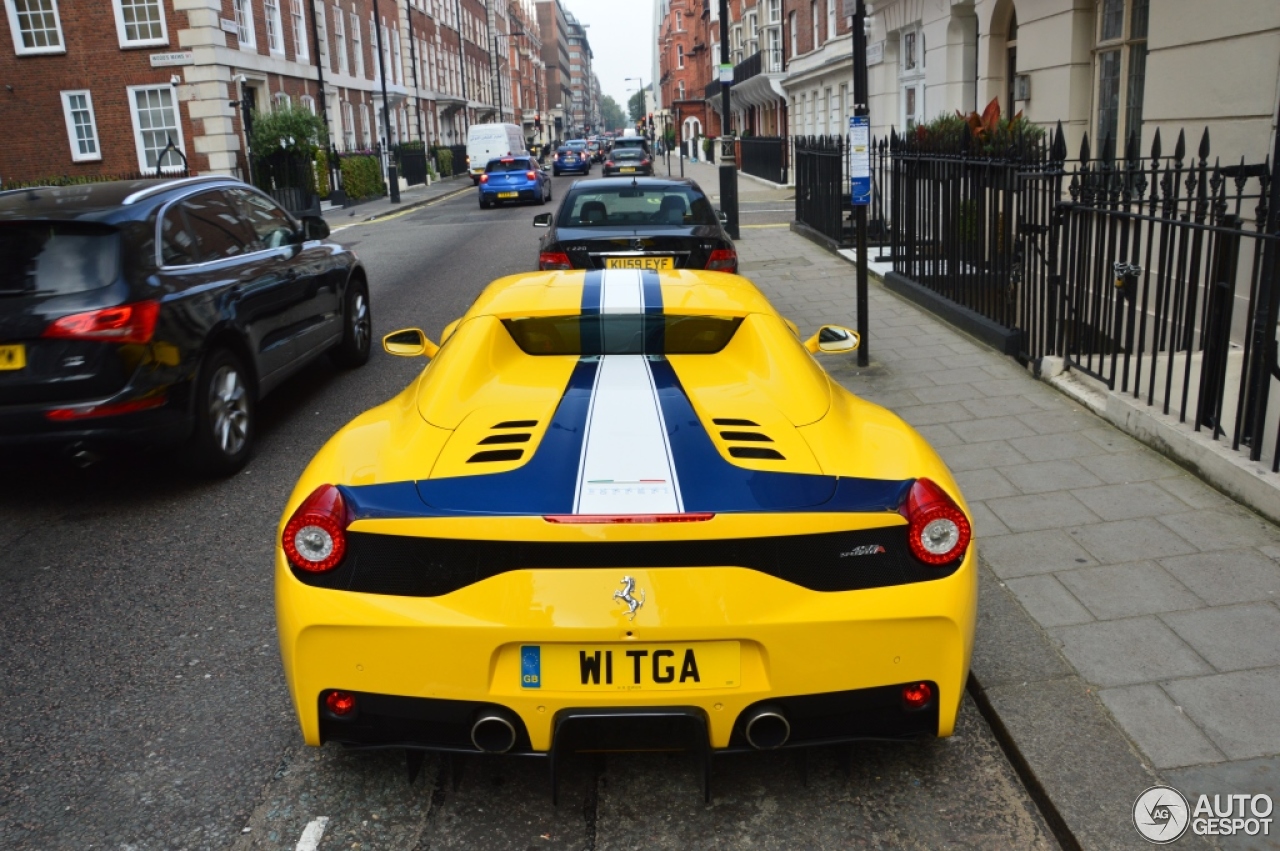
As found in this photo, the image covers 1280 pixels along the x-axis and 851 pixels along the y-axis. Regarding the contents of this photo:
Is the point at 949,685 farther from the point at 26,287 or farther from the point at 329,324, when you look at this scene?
the point at 329,324

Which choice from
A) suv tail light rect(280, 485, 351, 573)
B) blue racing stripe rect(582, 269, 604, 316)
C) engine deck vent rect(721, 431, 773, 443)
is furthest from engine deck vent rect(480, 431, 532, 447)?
blue racing stripe rect(582, 269, 604, 316)

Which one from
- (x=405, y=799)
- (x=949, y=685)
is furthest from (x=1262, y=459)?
(x=405, y=799)

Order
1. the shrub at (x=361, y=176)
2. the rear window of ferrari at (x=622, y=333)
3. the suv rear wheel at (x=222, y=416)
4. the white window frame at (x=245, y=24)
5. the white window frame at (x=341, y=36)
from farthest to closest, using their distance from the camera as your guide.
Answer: the white window frame at (x=341, y=36)
the shrub at (x=361, y=176)
the white window frame at (x=245, y=24)
the suv rear wheel at (x=222, y=416)
the rear window of ferrari at (x=622, y=333)

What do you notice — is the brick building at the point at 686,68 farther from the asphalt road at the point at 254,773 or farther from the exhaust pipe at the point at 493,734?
the exhaust pipe at the point at 493,734

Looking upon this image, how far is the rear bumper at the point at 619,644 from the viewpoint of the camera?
2580 mm

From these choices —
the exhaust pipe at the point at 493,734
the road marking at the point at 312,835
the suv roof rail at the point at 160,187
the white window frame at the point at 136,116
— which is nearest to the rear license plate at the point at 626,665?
the exhaust pipe at the point at 493,734

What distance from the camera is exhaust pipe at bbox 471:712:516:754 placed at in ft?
8.68

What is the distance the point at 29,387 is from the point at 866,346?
563cm

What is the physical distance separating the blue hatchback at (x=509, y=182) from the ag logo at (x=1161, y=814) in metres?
30.3

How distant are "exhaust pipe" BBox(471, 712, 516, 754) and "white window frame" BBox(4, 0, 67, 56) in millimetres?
34932

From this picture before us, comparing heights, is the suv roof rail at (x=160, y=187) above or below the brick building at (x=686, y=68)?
below

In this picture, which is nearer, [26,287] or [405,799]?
[405,799]

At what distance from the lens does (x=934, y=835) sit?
289 centimetres

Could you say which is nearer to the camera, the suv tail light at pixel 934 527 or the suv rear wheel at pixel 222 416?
the suv tail light at pixel 934 527
